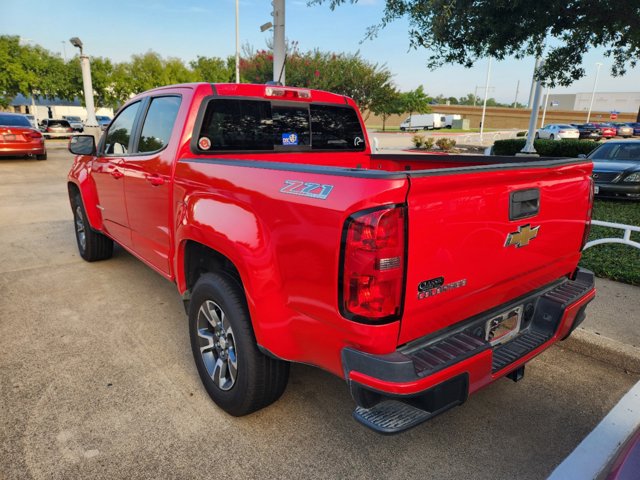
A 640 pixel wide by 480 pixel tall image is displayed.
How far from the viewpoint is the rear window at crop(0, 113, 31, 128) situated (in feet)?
50.2

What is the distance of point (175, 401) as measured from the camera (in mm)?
2961

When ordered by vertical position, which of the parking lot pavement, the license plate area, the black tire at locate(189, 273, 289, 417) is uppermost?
the license plate area

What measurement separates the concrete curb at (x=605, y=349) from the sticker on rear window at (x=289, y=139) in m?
2.77

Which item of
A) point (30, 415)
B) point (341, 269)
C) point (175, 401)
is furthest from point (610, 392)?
point (30, 415)

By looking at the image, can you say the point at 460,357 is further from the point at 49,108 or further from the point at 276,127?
the point at 49,108

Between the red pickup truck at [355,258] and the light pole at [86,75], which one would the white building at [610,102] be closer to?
the light pole at [86,75]

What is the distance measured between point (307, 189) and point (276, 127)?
1733mm

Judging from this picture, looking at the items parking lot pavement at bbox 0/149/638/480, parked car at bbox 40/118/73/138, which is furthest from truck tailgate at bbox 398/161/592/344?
parked car at bbox 40/118/73/138

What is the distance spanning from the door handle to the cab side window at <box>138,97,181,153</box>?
0.21 m

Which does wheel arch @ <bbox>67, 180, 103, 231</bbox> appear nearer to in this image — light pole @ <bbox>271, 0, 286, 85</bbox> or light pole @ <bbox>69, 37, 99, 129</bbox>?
light pole @ <bbox>271, 0, 286, 85</bbox>

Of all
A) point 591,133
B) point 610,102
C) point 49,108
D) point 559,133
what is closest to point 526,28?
point 559,133

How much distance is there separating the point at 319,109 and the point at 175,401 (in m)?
2.56

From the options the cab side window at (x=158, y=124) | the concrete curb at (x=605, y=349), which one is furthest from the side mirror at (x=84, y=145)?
the concrete curb at (x=605, y=349)

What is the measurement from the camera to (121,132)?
437 cm
